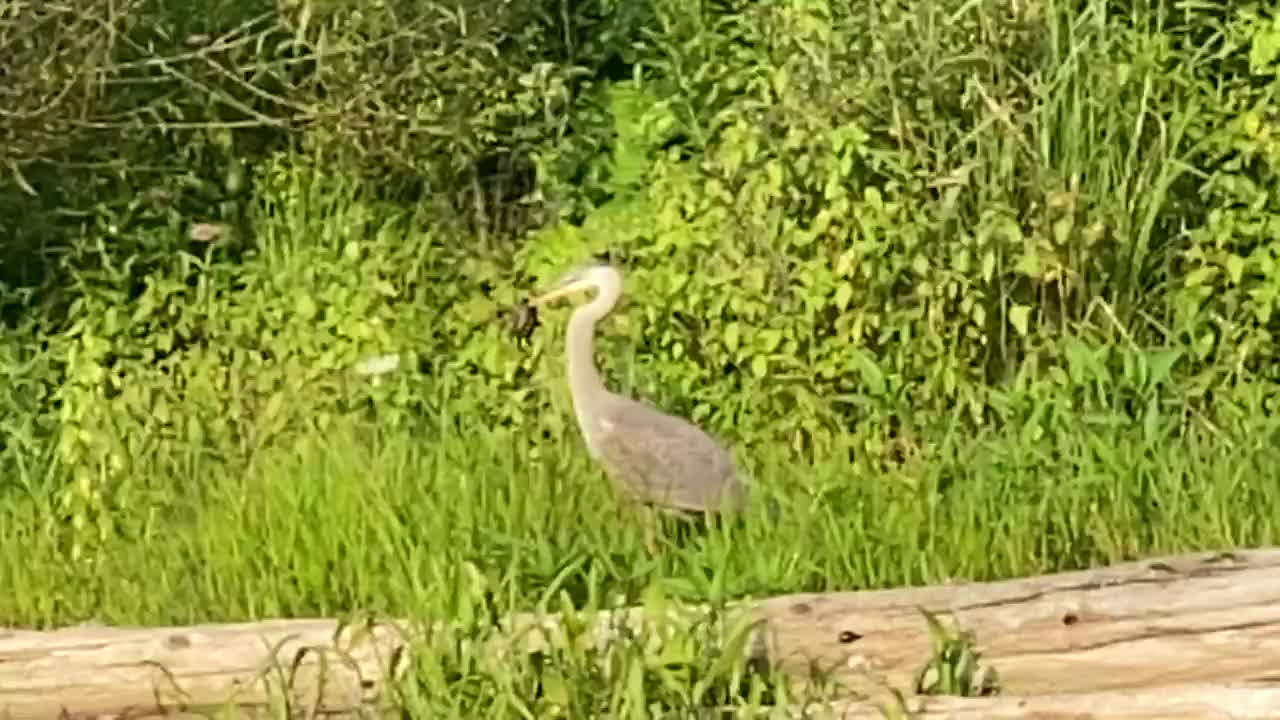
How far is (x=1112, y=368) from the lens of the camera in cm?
655

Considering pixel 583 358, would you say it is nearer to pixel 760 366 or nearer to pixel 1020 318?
pixel 760 366

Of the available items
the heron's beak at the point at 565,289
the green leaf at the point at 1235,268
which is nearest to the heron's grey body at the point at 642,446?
the heron's beak at the point at 565,289

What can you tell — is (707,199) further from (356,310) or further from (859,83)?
(356,310)

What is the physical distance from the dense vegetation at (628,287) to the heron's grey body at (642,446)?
4.5 inches

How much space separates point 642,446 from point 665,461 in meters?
0.10

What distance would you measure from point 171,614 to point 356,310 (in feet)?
6.29

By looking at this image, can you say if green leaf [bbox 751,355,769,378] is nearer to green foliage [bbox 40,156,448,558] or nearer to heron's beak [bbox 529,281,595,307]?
heron's beak [bbox 529,281,595,307]

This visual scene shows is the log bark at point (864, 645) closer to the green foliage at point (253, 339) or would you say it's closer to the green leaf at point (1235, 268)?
the green foliage at point (253, 339)

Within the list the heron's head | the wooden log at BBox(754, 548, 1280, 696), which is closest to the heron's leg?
the wooden log at BBox(754, 548, 1280, 696)

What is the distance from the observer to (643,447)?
601 cm

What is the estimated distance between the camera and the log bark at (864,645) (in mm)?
4883

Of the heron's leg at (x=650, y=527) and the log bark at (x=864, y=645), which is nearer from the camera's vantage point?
the log bark at (x=864, y=645)

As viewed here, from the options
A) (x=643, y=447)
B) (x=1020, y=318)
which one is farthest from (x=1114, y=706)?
(x=1020, y=318)

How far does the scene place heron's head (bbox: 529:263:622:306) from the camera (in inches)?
260
